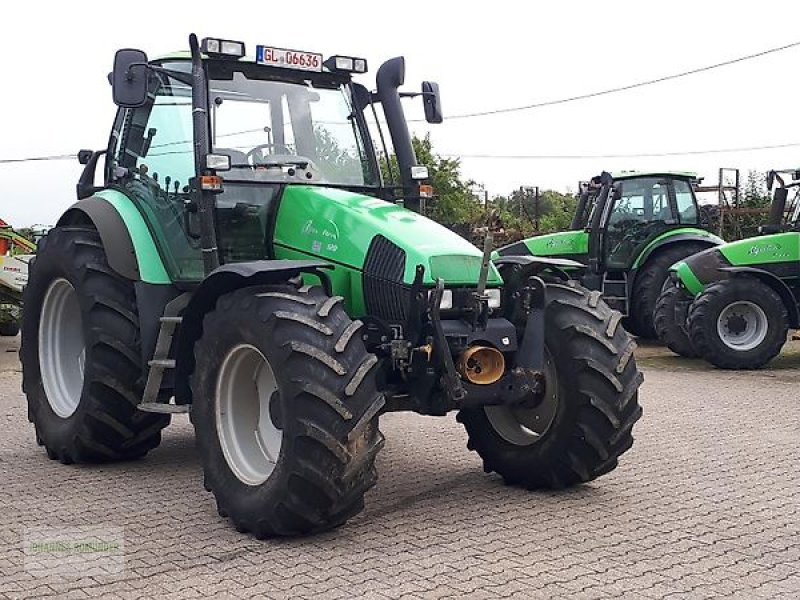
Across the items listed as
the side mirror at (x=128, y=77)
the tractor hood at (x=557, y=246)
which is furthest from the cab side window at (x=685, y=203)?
the side mirror at (x=128, y=77)

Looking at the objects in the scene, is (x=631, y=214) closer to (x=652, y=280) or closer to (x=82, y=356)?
(x=652, y=280)

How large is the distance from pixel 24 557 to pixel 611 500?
3.15m

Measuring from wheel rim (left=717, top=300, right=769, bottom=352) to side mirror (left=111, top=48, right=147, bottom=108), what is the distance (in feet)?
28.8

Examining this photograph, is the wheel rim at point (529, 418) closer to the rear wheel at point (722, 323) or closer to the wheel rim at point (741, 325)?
the rear wheel at point (722, 323)

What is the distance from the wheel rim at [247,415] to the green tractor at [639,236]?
32.2 feet

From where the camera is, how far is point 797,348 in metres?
15.1

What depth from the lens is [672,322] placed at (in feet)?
44.7

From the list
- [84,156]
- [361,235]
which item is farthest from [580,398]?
[84,156]

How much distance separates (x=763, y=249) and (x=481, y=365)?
8513mm

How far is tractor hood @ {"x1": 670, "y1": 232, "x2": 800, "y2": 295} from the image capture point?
13000mm

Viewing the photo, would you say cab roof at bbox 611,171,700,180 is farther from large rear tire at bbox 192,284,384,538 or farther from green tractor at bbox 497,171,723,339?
large rear tire at bbox 192,284,384,538

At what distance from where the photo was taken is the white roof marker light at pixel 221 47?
621cm

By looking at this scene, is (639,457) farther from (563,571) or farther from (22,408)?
(22,408)

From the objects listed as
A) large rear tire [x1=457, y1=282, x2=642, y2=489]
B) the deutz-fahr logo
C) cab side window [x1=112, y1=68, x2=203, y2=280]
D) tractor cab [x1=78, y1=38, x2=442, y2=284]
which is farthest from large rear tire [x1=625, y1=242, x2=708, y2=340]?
cab side window [x1=112, y1=68, x2=203, y2=280]
